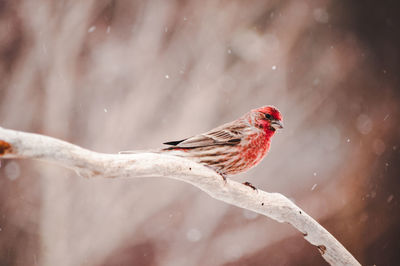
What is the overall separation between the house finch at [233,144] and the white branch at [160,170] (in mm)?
104

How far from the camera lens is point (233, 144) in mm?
1754

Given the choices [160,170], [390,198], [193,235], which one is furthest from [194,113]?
[390,198]

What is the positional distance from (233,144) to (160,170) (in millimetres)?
464

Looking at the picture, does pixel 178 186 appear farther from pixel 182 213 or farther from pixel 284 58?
pixel 284 58

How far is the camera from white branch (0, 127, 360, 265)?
1.18 meters

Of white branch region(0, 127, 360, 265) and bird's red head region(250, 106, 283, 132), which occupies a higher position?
bird's red head region(250, 106, 283, 132)

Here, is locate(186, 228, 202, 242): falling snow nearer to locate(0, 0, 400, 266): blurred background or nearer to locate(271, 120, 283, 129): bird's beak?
locate(0, 0, 400, 266): blurred background

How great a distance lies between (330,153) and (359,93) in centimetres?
47

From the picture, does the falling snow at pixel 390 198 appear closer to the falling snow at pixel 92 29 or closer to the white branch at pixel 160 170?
the white branch at pixel 160 170

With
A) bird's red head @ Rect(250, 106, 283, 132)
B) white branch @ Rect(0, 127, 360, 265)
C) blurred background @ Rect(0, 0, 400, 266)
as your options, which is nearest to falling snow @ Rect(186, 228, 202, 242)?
blurred background @ Rect(0, 0, 400, 266)

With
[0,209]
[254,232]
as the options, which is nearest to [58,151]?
[0,209]

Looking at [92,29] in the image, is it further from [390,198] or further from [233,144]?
[390,198]

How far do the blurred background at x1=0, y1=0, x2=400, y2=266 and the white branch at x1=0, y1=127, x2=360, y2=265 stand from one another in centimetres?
63

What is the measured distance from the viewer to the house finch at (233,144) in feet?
5.56
